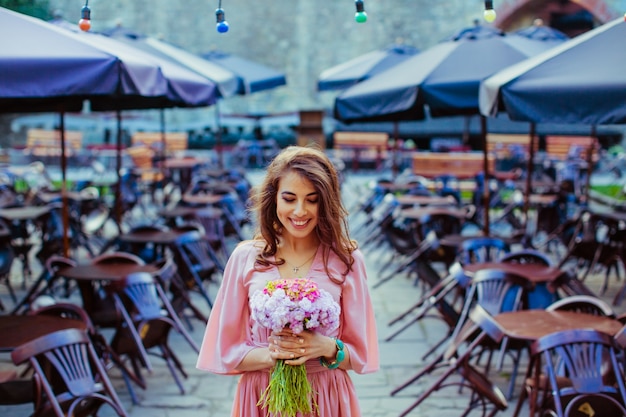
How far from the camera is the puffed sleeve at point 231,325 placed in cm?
229

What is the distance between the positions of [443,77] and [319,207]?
13.8ft

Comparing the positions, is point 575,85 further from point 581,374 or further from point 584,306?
point 581,374

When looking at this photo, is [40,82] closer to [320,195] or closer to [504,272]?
[320,195]

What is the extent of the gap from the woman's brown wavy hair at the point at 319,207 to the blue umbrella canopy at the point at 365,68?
8.08m

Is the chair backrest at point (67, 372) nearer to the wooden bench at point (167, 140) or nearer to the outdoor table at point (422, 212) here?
the outdoor table at point (422, 212)

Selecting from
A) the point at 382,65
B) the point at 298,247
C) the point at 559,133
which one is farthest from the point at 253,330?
the point at 559,133

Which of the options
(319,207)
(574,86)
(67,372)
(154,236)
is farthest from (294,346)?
(154,236)

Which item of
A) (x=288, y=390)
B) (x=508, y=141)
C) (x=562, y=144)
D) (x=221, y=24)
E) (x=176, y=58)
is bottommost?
(x=288, y=390)

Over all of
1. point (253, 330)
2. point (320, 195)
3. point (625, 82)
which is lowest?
point (253, 330)

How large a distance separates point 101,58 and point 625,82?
2.85 metres

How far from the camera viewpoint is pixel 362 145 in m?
21.6

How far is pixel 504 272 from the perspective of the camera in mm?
4676

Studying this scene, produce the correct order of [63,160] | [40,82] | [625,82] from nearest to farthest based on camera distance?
1. [625,82]
2. [40,82]
3. [63,160]

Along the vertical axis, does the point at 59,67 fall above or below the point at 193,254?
above
